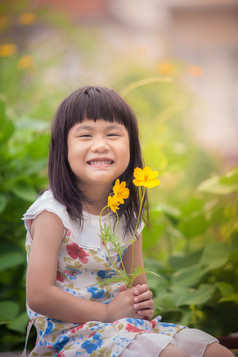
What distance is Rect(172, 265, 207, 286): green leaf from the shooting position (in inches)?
74.8

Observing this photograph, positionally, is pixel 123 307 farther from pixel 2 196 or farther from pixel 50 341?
pixel 2 196

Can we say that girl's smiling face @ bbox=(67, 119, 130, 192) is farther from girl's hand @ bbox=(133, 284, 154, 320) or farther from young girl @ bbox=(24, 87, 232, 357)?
girl's hand @ bbox=(133, 284, 154, 320)

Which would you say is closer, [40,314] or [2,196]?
[40,314]

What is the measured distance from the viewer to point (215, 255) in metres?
1.93

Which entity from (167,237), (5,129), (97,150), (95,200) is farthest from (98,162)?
(167,237)

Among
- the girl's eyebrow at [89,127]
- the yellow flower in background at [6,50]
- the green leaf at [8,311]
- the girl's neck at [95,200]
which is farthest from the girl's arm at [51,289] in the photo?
the yellow flower in background at [6,50]

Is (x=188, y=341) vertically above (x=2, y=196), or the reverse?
(x=2, y=196)

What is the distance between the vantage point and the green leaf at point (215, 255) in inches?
74.2

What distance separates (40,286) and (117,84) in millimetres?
4030

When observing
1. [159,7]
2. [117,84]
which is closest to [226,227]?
[117,84]

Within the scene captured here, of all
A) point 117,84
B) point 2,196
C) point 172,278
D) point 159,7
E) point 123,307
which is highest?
point 159,7

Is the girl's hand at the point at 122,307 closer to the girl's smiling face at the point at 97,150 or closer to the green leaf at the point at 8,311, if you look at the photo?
the girl's smiling face at the point at 97,150

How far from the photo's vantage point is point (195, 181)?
3852 millimetres

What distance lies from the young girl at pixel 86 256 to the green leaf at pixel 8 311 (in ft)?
1.57
